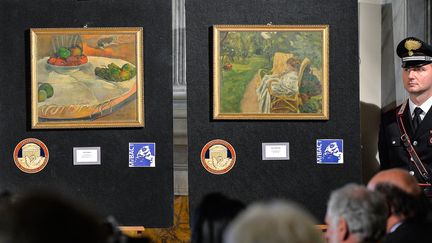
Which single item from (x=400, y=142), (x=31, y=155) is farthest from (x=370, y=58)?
(x=31, y=155)

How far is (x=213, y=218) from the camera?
3752mm

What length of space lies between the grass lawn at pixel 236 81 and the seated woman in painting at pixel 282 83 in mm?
103

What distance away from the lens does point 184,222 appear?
7168mm

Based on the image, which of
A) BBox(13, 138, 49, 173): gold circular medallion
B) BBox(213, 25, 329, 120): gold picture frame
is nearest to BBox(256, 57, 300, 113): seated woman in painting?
BBox(213, 25, 329, 120): gold picture frame

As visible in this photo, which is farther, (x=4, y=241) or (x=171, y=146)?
(x=171, y=146)

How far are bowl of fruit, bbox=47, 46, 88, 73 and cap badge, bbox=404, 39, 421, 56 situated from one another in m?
2.41

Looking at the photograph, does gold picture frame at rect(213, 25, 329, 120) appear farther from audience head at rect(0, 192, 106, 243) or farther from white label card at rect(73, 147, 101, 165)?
audience head at rect(0, 192, 106, 243)

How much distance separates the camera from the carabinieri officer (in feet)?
21.4

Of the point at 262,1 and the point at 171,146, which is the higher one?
the point at 262,1

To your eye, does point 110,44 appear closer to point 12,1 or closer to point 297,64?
point 12,1

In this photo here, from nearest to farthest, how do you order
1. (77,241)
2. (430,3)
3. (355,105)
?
(77,241) → (355,105) → (430,3)

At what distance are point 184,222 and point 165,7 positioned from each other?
1.84m

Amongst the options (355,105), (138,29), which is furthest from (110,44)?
(355,105)

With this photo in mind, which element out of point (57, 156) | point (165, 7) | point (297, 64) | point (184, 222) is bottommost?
point (184, 222)
